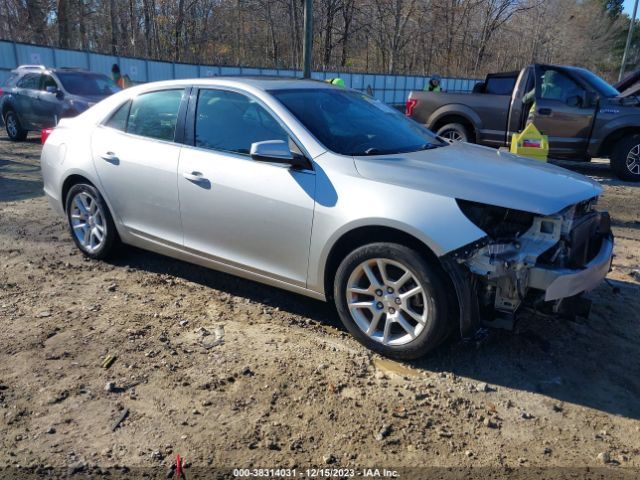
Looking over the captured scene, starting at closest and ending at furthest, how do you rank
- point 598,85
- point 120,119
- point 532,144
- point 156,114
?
1. point 156,114
2. point 120,119
3. point 532,144
4. point 598,85

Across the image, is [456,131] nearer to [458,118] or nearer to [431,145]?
[458,118]

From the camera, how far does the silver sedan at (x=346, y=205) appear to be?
3326 millimetres

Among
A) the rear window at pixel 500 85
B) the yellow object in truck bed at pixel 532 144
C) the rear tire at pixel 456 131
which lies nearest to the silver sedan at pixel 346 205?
the yellow object in truck bed at pixel 532 144

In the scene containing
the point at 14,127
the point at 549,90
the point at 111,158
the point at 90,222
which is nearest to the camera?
the point at 111,158

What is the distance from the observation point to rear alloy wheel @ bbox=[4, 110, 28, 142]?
13.9 m

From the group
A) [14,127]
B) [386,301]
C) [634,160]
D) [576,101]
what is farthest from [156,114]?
[14,127]

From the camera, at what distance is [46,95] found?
12.6 m

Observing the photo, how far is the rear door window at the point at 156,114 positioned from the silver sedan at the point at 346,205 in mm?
13

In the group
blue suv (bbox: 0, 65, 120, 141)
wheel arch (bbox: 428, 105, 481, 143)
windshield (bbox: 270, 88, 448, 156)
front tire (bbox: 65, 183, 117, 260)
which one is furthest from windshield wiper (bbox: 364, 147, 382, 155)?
blue suv (bbox: 0, 65, 120, 141)

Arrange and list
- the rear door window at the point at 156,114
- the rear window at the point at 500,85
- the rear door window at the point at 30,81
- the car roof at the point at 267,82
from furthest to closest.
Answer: the rear door window at the point at 30,81
the rear window at the point at 500,85
the rear door window at the point at 156,114
the car roof at the point at 267,82

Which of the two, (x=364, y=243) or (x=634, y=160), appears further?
(x=634, y=160)

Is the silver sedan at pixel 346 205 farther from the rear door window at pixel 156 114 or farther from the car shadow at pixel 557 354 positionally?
the car shadow at pixel 557 354

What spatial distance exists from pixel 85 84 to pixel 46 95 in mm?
880

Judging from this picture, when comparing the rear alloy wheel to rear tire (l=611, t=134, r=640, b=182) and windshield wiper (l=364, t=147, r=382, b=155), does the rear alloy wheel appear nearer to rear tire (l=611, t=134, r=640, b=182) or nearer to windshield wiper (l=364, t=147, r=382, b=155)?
windshield wiper (l=364, t=147, r=382, b=155)
